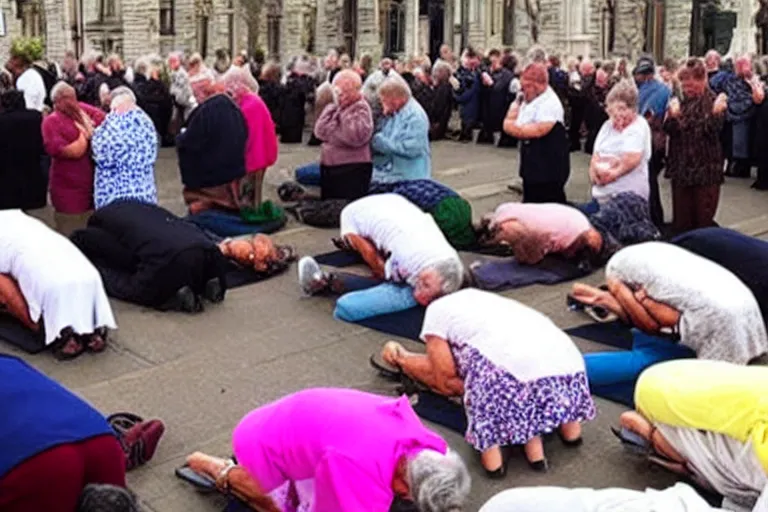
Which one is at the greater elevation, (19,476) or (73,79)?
(73,79)

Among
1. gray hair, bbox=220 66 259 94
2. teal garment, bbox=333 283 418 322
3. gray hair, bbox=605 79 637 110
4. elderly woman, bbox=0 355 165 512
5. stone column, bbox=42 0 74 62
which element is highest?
stone column, bbox=42 0 74 62

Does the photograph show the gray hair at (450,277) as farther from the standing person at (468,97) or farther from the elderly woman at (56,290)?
the standing person at (468,97)

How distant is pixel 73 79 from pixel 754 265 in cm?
1214

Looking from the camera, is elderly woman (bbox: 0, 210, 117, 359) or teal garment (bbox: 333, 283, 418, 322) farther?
teal garment (bbox: 333, 283, 418, 322)

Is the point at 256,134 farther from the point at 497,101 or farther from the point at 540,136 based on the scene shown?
the point at 497,101

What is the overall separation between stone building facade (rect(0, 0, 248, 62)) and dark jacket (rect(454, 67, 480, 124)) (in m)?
9.38

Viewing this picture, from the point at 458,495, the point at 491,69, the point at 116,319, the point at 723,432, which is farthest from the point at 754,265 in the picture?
the point at 491,69

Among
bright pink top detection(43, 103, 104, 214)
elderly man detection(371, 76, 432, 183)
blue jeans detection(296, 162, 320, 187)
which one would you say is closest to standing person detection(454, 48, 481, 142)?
blue jeans detection(296, 162, 320, 187)

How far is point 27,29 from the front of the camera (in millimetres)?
26469

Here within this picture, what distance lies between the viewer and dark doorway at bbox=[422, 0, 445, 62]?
30.5 metres

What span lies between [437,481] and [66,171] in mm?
6509

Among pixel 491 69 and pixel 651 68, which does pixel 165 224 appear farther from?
pixel 491 69

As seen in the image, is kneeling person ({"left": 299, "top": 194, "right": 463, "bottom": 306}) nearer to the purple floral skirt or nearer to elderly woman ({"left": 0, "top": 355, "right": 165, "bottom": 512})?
the purple floral skirt

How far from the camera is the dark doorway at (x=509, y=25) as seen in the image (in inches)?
1115
